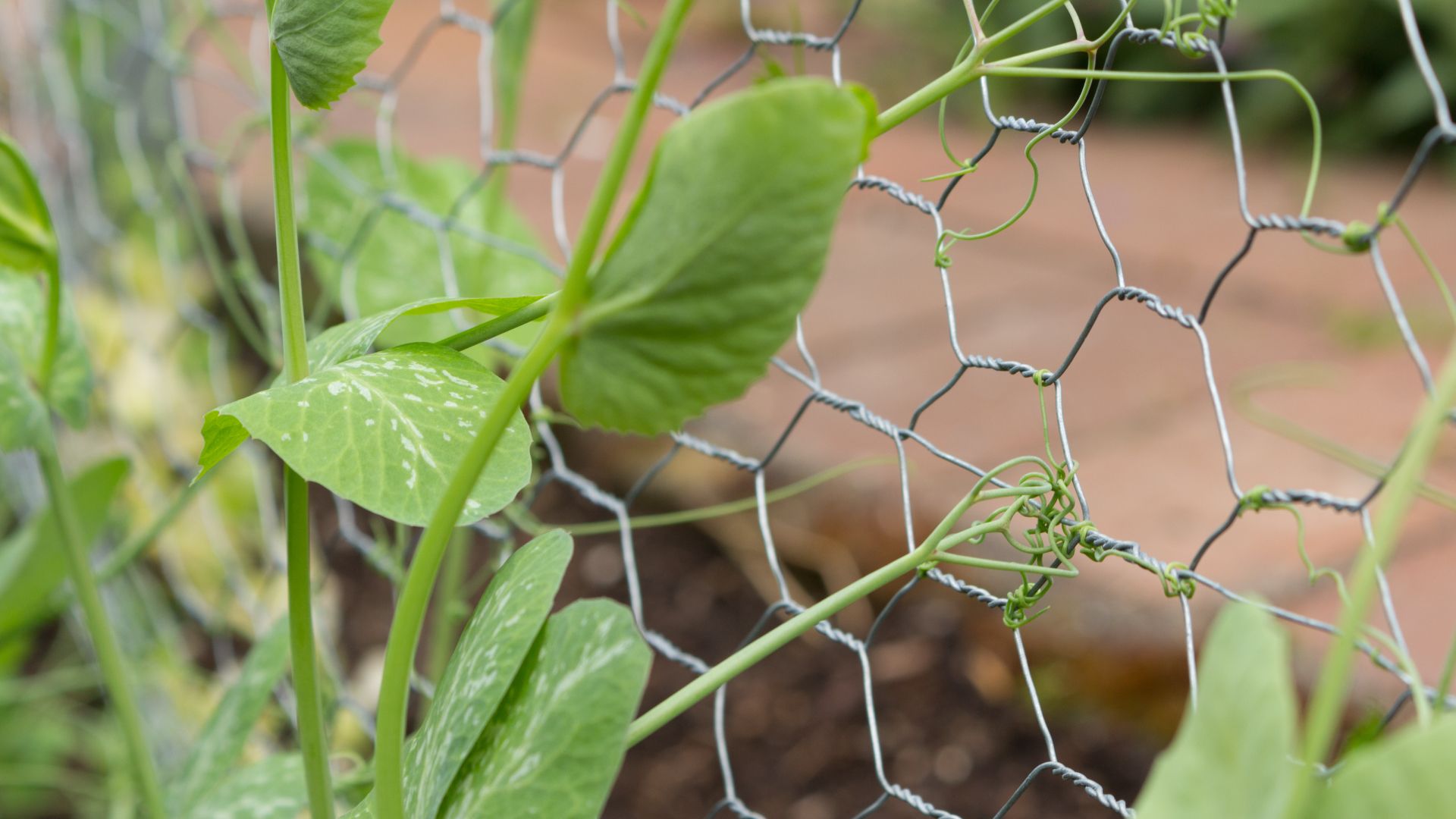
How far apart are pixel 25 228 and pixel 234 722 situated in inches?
8.1

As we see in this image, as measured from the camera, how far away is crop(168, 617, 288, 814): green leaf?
49cm

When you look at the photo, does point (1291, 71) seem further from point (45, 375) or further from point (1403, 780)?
point (1403, 780)

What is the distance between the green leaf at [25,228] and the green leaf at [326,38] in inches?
5.8

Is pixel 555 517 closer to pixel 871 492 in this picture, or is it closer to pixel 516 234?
pixel 871 492

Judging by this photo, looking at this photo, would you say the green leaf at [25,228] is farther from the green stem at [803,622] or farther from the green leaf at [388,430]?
the green stem at [803,622]

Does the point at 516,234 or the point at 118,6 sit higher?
the point at 118,6

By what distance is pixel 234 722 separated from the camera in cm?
51

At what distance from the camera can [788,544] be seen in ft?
3.67

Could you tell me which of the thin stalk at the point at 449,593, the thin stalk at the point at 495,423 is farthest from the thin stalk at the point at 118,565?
the thin stalk at the point at 495,423

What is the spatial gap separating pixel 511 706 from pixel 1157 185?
77.3 inches

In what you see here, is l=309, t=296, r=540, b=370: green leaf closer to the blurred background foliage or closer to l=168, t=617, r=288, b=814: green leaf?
l=168, t=617, r=288, b=814: green leaf

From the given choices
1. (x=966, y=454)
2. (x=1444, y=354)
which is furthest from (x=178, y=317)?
(x=1444, y=354)

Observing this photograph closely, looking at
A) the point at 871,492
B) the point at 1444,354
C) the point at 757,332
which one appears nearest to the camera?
the point at 757,332

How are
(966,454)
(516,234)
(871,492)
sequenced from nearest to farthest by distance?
(516,234), (871,492), (966,454)
